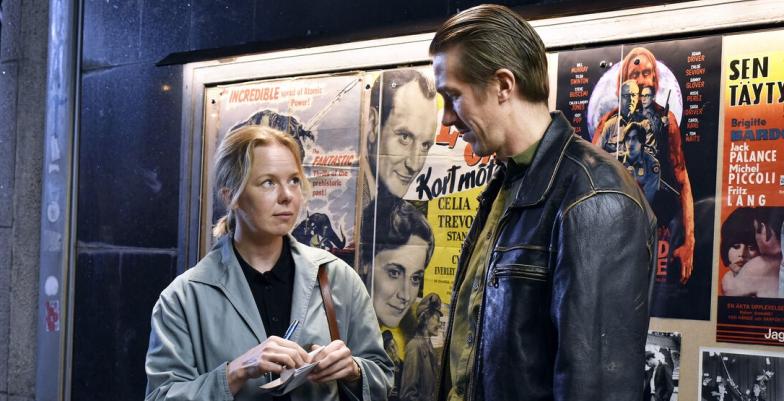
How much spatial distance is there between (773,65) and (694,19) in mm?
357

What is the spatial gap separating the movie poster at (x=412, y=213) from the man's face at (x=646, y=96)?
0.75 metres

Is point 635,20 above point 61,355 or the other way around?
above

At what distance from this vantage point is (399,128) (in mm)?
4348

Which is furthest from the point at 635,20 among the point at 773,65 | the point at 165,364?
the point at 165,364

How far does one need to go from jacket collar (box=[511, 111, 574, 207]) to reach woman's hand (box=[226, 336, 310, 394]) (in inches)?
39.1

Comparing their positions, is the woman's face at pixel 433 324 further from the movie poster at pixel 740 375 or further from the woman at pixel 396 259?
the movie poster at pixel 740 375

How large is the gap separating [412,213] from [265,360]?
1678 mm

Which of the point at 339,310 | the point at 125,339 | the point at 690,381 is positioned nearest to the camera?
the point at 339,310

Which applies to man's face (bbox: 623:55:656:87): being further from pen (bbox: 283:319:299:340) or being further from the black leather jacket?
pen (bbox: 283:319:299:340)

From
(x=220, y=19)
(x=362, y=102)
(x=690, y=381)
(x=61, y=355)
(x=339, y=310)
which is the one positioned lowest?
(x=61, y=355)

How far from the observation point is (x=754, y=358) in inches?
130

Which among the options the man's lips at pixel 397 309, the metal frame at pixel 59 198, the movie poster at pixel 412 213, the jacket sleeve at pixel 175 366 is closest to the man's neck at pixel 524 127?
the jacket sleeve at pixel 175 366

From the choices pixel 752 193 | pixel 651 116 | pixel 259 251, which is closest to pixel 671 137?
pixel 651 116

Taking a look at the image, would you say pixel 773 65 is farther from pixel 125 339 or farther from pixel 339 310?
pixel 125 339
